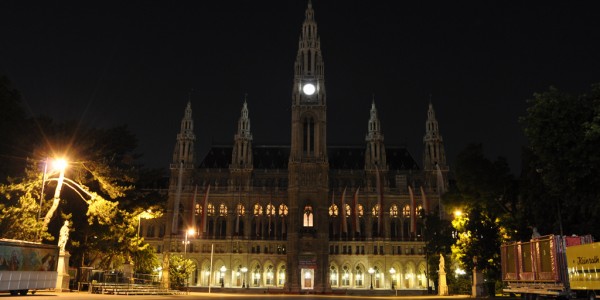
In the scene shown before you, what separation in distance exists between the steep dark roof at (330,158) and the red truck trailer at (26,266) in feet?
221

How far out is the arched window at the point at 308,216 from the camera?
86.4 meters

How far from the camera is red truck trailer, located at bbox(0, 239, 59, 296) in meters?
27.3

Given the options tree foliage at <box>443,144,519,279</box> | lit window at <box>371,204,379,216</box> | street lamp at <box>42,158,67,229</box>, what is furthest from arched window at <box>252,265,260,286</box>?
street lamp at <box>42,158,67,229</box>

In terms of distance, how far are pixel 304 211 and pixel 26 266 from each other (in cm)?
5962

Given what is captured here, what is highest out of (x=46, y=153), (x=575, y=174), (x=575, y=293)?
(x=46, y=153)

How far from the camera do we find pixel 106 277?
37625 mm

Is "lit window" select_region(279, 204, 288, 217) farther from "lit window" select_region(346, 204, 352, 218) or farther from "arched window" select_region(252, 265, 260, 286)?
"lit window" select_region(346, 204, 352, 218)

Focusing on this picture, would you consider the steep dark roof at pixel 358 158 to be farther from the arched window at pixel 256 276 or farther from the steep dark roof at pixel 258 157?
the arched window at pixel 256 276

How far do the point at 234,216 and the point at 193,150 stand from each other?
14978mm

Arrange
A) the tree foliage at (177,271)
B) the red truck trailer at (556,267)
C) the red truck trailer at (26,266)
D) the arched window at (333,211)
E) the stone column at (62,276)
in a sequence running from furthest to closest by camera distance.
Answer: the arched window at (333,211) < the tree foliage at (177,271) < the stone column at (62,276) < the red truck trailer at (26,266) < the red truck trailer at (556,267)

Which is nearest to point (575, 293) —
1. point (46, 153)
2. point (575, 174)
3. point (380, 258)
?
point (575, 174)

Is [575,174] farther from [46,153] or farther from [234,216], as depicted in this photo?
[234,216]

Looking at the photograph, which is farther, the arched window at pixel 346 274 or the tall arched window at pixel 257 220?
the tall arched window at pixel 257 220

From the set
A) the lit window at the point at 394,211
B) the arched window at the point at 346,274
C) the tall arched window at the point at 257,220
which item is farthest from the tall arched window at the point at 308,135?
the arched window at the point at 346,274
